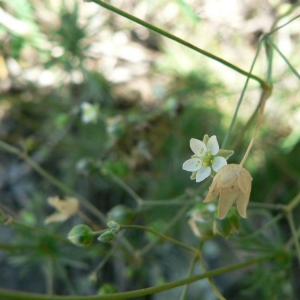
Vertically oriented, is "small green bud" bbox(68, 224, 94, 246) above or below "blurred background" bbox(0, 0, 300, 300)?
below

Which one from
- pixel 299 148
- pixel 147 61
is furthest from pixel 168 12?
pixel 299 148

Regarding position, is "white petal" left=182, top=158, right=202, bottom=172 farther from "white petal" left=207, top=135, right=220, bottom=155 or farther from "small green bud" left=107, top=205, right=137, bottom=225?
"small green bud" left=107, top=205, right=137, bottom=225

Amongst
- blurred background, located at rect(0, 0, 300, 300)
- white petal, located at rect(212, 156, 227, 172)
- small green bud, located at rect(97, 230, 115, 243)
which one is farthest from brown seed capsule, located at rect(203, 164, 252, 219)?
blurred background, located at rect(0, 0, 300, 300)

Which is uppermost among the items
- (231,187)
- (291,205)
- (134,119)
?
(134,119)

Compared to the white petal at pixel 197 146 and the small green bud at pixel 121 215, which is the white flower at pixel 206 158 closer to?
the white petal at pixel 197 146

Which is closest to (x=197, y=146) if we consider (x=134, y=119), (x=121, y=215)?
(x=121, y=215)

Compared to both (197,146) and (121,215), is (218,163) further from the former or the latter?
(121,215)
